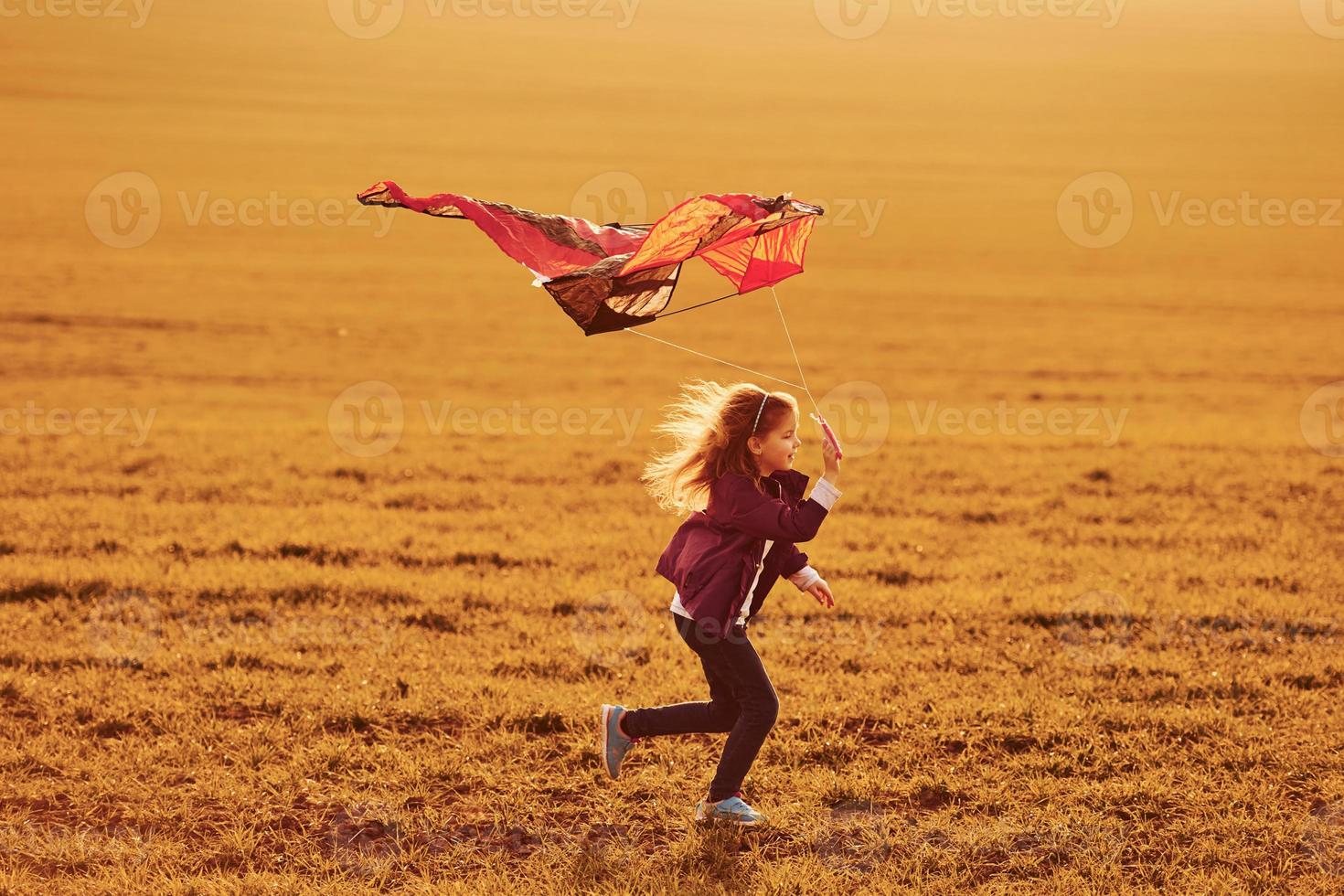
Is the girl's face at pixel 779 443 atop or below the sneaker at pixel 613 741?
atop

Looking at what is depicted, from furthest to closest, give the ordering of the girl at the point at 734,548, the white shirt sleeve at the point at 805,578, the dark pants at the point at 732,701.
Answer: the white shirt sleeve at the point at 805,578 < the dark pants at the point at 732,701 < the girl at the point at 734,548

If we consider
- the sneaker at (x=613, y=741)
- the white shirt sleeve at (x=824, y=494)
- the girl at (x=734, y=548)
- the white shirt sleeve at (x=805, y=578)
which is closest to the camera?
the white shirt sleeve at (x=824, y=494)

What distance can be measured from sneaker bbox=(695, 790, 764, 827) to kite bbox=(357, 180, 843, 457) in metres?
1.79

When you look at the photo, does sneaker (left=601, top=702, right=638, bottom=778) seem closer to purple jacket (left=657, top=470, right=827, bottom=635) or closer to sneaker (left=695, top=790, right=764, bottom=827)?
sneaker (left=695, top=790, right=764, bottom=827)

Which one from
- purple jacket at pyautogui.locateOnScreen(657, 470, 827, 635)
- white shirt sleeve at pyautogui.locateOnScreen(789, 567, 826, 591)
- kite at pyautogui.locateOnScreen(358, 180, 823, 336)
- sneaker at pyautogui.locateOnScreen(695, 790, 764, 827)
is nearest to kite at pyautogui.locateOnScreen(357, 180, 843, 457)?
kite at pyautogui.locateOnScreen(358, 180, 823, 336)

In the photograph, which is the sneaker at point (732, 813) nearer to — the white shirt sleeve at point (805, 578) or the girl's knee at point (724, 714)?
the girl's knee at point (724, 714)

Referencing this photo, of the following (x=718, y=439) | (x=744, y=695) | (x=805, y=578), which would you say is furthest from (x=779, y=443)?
(x=744, y=695)

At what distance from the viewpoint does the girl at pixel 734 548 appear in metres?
4.83

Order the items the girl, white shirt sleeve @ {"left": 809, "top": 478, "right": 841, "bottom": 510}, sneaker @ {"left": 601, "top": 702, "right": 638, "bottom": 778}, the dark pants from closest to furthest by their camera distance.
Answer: white shirt sleeve @ {"left": 809, "top": 478, "right": 841, "bottom": 510} → the girl → the dark pants → sneaker @ {"left": 601, "top": 702, "right": 638, "bottom": 778}

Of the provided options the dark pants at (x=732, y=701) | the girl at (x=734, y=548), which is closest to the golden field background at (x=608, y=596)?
the dark pants at (x=732, y=701)

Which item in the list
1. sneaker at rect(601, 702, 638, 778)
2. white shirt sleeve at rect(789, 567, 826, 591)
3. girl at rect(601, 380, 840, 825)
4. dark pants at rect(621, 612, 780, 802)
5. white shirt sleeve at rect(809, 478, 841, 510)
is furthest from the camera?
sneaker at rect(601, 702, 638, 778)

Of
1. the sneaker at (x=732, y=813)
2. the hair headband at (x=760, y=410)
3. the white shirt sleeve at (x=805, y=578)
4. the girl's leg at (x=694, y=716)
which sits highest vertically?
the hair headband at (x=760, y=410)

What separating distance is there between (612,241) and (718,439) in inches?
42.9

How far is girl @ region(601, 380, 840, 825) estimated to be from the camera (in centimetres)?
483
